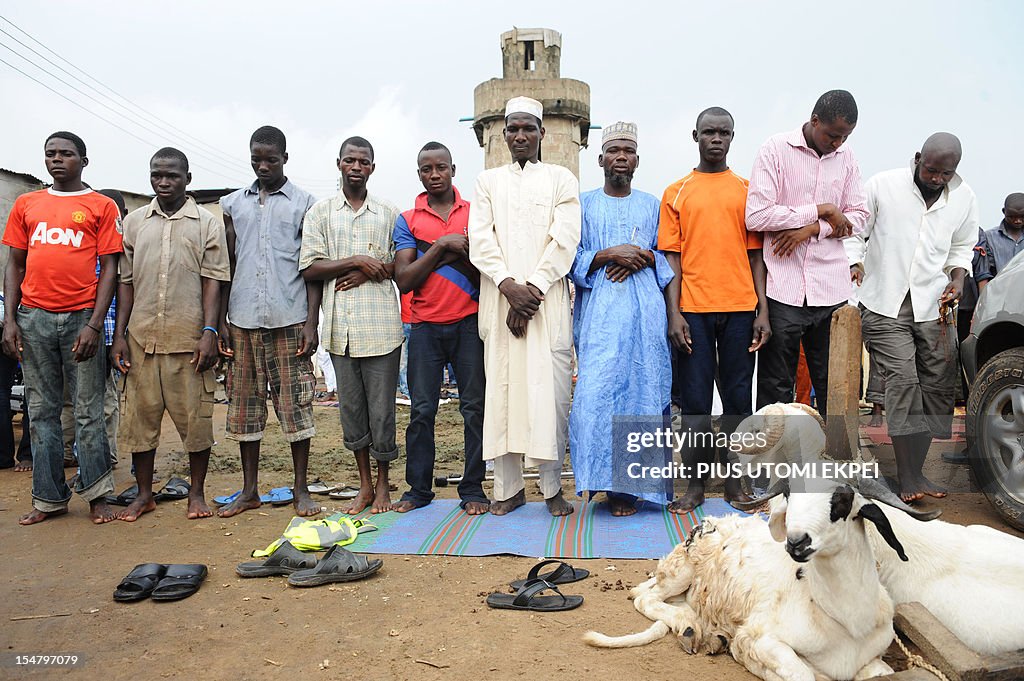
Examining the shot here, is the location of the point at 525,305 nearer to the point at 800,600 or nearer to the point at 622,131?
the point at 622,131

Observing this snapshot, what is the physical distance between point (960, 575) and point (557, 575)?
1750 millimetres

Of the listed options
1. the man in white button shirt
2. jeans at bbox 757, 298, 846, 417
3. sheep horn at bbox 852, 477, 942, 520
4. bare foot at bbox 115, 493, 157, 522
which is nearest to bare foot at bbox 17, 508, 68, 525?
bare foot at bbox 115, 493, 157, 522

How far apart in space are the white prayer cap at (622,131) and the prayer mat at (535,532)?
7.78ft

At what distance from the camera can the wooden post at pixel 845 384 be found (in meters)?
3.86

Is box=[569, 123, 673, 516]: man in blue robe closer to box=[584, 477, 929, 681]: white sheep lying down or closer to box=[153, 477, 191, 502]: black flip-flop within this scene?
box=[584, 477, 929, 681]: white sheep lying down

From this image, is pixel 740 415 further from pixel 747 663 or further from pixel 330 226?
pixel 330 226

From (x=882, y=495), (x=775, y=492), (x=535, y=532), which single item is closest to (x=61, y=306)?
(x=535, y=532)

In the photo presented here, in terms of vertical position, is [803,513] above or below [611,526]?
above

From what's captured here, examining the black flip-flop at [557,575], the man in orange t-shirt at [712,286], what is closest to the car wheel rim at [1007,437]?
the man in orange t-shirt at [712,286]

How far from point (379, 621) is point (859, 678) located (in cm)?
197

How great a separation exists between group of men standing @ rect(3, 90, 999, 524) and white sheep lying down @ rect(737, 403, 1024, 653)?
179cm

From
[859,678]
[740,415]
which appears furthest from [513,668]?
[740,415]

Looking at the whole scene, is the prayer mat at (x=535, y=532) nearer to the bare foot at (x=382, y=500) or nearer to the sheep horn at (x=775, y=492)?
the bare foot at (x=382, y=500)

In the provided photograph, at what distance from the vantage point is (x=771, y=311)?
16.2 ft
